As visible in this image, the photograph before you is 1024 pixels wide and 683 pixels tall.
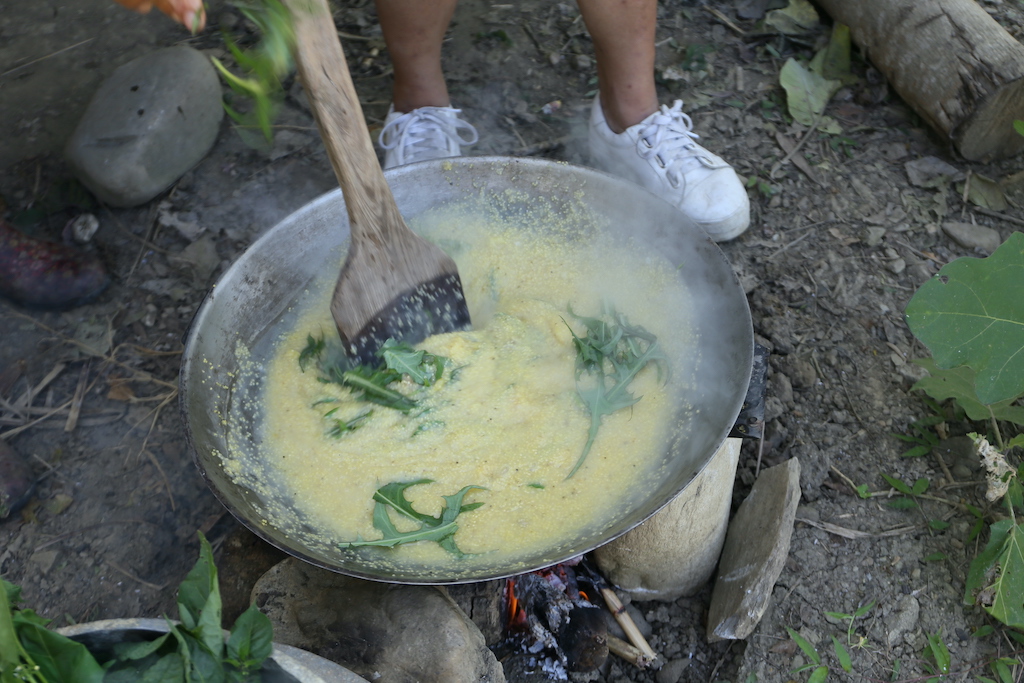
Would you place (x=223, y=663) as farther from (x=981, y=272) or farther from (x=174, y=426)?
(x=981, y=272)

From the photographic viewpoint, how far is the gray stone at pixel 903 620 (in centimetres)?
184

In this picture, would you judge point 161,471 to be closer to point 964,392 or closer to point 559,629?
point 559,629

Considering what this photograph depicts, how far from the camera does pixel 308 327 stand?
2250 millimetres

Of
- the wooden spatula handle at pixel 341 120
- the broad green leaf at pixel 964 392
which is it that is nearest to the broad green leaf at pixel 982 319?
Answer: the broad green leaf at pixel 964 392

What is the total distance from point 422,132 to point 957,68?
6.59ft

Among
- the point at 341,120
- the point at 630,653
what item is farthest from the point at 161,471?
the point at 630,653

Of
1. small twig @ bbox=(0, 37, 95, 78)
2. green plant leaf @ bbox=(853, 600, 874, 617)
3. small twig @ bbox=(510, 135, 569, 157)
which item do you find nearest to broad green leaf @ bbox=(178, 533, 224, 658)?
green plant leaf @ bbox=(853, 600, 874, 617)

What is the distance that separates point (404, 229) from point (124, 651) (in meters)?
1.17

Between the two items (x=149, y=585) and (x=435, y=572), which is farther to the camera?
(x=149, y=585)

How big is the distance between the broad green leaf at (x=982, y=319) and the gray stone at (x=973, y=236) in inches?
36.4

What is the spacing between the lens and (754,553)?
191 cm

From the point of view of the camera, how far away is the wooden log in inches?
106

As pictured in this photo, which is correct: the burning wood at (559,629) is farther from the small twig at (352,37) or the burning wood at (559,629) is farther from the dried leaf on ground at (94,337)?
the small twig at (352,37)

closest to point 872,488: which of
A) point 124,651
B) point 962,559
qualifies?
point 962,559
